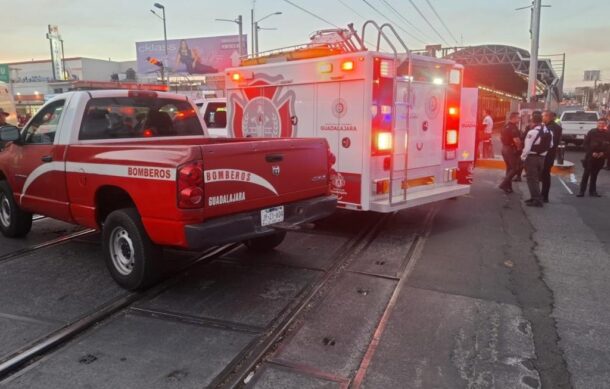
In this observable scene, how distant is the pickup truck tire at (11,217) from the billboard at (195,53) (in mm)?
43514

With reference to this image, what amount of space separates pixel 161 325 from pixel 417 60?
505 centimetres

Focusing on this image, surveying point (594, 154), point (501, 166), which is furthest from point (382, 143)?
point (501, 166)

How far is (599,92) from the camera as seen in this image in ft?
404

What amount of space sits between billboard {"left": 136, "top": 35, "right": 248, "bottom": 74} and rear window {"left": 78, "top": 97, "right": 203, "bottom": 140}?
43.8 m

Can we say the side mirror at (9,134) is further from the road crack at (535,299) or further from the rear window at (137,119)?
the road crack at (535,299)

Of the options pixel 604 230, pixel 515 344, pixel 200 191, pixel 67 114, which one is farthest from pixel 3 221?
pixel 604 230

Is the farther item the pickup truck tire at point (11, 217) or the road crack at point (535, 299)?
the pickup truck tire at point (11, 217)

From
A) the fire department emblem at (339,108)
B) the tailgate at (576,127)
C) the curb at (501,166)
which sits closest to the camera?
the fire department emblem at (339,108)

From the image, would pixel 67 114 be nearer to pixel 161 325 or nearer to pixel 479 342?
pixel 161 325

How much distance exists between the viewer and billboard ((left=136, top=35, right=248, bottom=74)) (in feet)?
163

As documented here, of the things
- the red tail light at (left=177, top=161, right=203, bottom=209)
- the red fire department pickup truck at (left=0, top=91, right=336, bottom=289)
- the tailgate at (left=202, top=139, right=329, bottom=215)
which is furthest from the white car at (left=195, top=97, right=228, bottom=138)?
the red tail light at (left=177, top=161, right=203, bottom=209)

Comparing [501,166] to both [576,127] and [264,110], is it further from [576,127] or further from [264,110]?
[264,110]

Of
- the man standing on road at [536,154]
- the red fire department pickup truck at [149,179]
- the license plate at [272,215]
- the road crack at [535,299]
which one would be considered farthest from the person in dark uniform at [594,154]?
the license plate at [272,215]

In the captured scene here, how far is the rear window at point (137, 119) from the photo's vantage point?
568 cm
